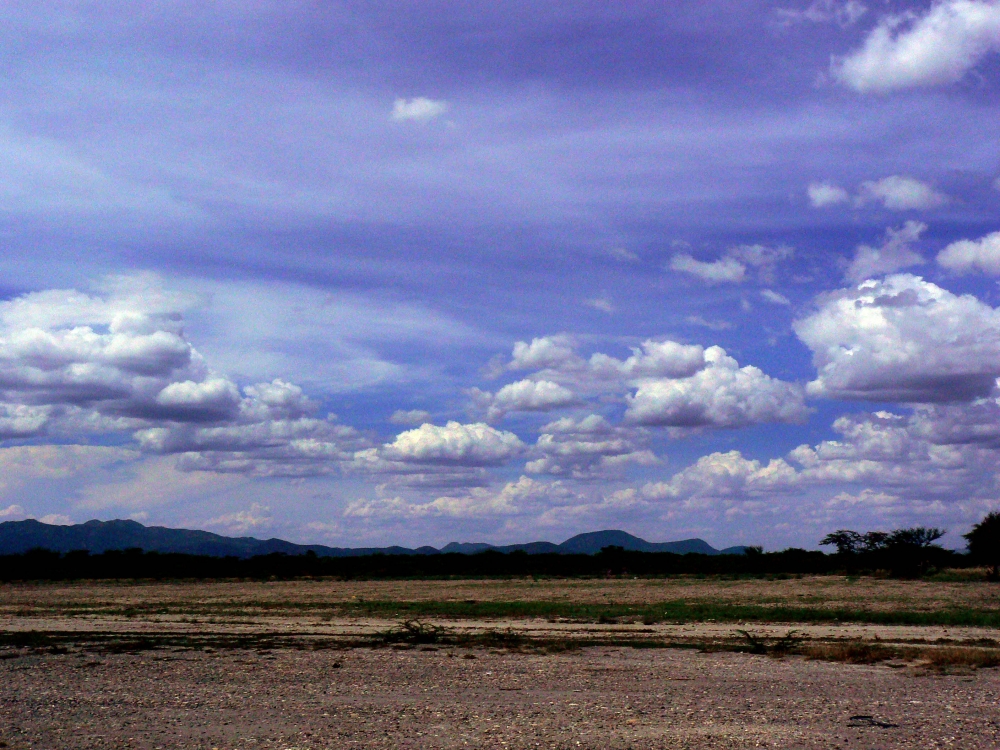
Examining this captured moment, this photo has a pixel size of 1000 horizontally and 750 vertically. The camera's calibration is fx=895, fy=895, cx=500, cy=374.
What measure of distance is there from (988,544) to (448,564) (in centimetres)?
5905

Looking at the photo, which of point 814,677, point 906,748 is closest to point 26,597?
point 814,677

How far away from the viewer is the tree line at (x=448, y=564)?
9656 cm

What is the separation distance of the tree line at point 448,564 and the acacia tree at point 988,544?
12108 mm

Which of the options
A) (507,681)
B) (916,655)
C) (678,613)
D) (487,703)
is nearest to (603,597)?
(678,613)

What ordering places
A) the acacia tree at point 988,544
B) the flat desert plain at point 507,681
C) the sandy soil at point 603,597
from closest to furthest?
the flat desert plain at point 507,681
the sandy soil at point 603,597
the acacia tree at point 988,544

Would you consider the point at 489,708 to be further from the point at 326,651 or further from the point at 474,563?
the point at 474,563

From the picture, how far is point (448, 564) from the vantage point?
10775 cm

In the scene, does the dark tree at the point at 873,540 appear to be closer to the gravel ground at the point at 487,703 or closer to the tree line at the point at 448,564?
the tree line at the point at 448,564

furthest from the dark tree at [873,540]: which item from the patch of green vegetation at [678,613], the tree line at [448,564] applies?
the patch of green vegetation at [678,613]

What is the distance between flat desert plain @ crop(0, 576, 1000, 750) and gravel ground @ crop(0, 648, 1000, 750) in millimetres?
60

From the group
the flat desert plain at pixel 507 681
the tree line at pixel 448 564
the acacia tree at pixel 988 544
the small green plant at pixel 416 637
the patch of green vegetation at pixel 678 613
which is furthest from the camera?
the tree line at pixel 448 564

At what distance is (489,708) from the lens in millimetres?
15477

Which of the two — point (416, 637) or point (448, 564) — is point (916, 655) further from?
point (448, 564)

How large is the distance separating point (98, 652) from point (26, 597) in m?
42.5
